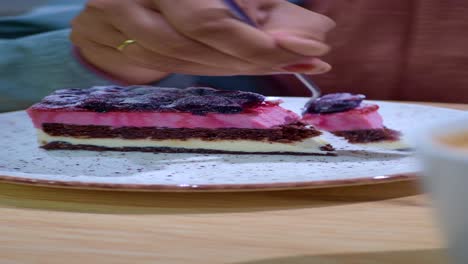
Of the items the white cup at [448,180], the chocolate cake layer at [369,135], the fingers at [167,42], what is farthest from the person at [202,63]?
the white cup at [448,180]

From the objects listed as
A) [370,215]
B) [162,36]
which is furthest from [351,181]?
[162,36]

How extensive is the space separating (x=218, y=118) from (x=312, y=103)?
120mm

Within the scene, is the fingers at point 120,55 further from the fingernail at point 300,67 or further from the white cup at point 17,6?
the white cup at point 17,6

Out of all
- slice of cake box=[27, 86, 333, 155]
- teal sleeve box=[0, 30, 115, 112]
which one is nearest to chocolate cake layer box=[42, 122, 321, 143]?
slice of cake box=[27, 86, 333, 155]

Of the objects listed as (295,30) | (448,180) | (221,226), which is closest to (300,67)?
(295,30)

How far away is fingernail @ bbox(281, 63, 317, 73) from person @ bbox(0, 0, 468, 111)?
6cm

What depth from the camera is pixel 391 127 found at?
786 millimetres

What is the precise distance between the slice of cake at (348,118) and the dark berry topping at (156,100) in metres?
0.07

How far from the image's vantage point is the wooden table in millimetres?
431

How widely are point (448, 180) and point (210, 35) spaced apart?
1.48ft

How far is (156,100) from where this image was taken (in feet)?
2.57

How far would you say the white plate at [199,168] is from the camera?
0.54 metres

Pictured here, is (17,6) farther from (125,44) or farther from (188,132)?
(188,132)

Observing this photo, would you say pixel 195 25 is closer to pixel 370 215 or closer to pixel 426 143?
pixel 370 215
